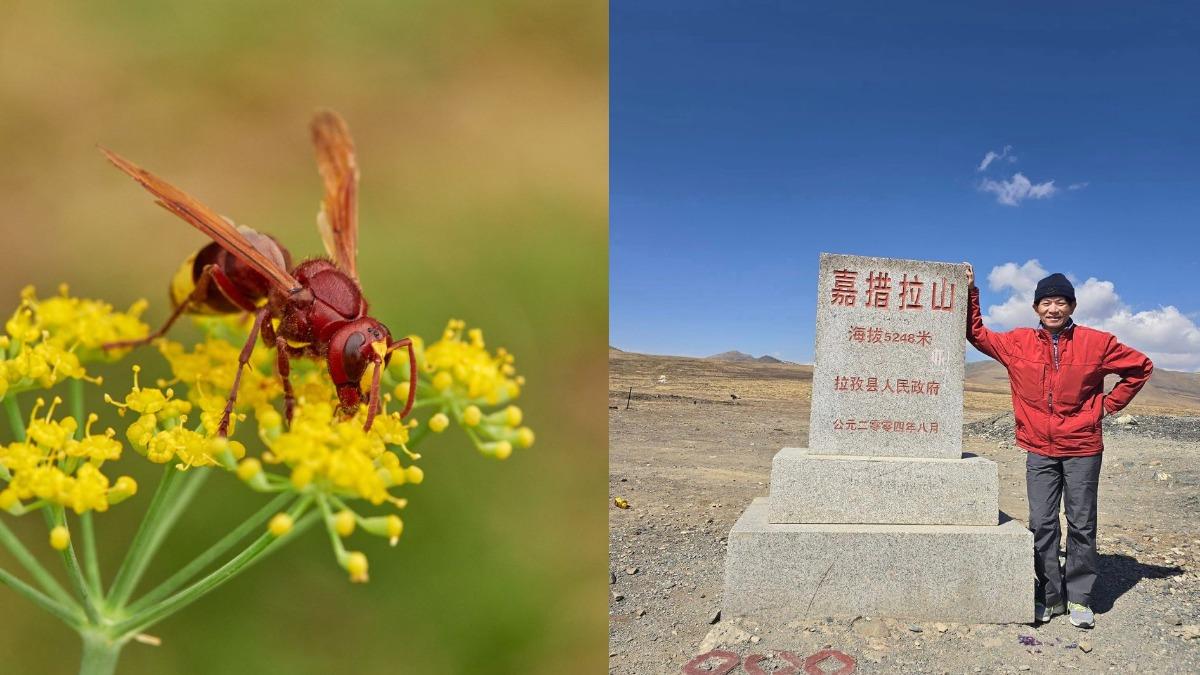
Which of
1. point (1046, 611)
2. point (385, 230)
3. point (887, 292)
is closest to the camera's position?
point (385, 230)

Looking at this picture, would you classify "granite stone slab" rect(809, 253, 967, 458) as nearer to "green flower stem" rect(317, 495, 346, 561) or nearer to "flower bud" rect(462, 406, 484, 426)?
"flower bud" rect(462, 406, 484, 426)

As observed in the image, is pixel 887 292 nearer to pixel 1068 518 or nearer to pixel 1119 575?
pixel 1068 518

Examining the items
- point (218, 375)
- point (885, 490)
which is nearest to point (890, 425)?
point (885, 490)

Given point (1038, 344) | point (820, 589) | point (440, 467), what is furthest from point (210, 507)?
point (1038, 344)

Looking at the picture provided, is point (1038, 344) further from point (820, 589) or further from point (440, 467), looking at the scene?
point (440, 467)

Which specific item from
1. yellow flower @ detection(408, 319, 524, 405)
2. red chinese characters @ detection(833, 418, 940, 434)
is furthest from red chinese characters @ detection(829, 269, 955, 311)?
yellow flower @ detection(408, 319, 524, 405)

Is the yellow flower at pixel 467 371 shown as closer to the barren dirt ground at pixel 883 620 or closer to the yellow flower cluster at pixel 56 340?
the yellow flower cluster at pixel 56 340
